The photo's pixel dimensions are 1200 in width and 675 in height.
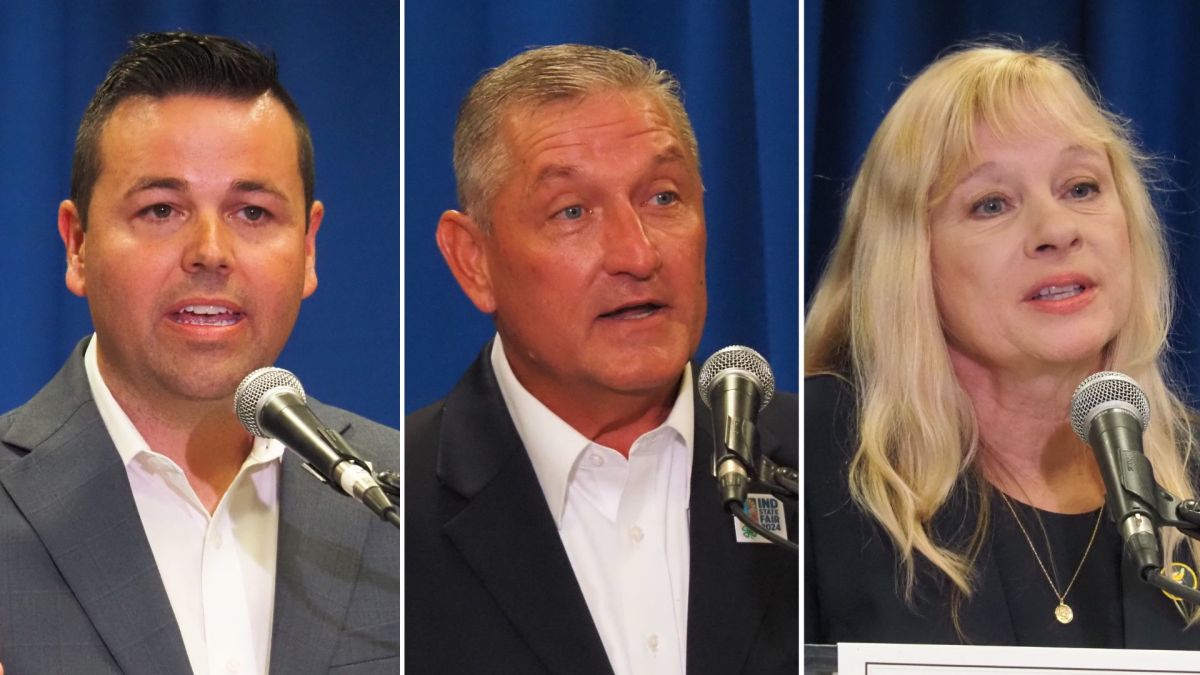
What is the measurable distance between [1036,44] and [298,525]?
164 cm

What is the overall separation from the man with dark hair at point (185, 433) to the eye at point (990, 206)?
3.87ft

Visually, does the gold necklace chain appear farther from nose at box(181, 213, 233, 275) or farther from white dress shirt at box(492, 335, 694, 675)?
nose at box(181, 213, 233, 275)

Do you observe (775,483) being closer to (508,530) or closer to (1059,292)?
(508,530)

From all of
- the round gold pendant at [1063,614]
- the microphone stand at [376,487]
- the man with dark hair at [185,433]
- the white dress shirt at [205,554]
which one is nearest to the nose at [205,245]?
the man with dark hair at [185,433]

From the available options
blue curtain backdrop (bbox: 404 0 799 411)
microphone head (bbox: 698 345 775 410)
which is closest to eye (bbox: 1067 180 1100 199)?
blue curtain backdrop (bbox: 404 0 799 411)

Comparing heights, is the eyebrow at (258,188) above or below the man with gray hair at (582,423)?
above

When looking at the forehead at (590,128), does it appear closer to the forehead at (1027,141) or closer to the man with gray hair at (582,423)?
the man with gray hair at (582,423)

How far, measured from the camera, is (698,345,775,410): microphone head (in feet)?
8.39

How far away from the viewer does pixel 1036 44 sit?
8.20 ft

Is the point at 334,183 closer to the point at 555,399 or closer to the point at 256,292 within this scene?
the point at 256,292

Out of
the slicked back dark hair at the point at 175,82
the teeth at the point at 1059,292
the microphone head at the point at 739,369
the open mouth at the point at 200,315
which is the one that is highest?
the slicked back dark hair at the point at 175,82

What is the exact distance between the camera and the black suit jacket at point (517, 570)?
8.47 feet

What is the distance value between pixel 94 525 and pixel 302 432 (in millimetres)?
485

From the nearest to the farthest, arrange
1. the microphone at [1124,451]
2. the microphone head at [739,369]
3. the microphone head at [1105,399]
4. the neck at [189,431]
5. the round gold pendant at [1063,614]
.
A: the microphone at [1124,451], the microphone head at [1105,399], the round gold pendant at [1063,614], the microphone head at [739,369], the neck at [189,431]
